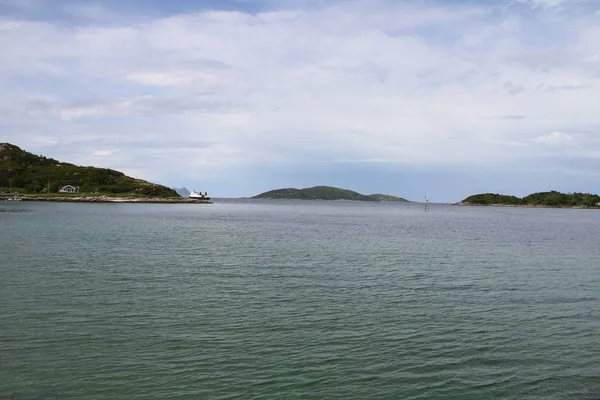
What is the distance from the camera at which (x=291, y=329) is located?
86.1 ft

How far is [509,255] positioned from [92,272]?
Result: 172ft

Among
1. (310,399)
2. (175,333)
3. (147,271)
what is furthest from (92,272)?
(310,399)

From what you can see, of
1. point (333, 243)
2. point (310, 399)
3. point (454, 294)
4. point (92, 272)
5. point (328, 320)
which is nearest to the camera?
point (310, 399)

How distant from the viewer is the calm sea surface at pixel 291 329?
62.4ft

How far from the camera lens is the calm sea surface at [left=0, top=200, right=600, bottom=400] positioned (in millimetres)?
19016

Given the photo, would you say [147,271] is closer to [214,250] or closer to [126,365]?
[214,250]

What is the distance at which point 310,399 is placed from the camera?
17.8m

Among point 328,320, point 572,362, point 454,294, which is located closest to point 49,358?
point 328,320

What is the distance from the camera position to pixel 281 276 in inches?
1681

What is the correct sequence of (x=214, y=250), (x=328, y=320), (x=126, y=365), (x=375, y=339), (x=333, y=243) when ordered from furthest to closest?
(x=333, y=243), (x=214, y=250), (x=328, y=320), (x=375, y=339), (x=126, y=365)

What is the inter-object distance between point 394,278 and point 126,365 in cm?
2793

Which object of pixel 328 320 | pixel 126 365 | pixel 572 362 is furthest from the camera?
pixel 328 320

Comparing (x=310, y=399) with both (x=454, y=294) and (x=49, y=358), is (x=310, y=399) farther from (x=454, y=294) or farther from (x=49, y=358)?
(x=454, y=294)

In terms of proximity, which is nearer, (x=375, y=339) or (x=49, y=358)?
(x=49, y=358)
